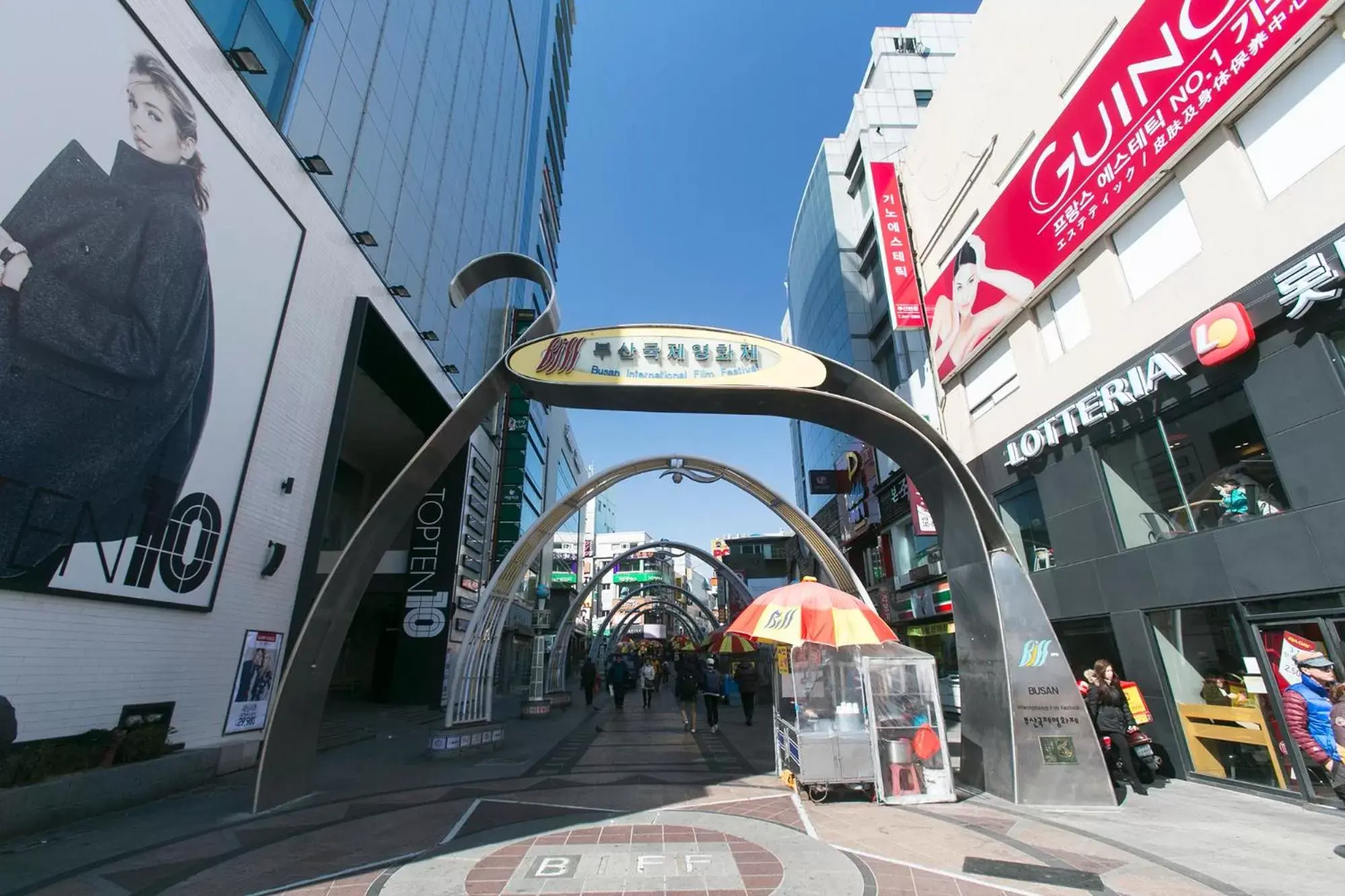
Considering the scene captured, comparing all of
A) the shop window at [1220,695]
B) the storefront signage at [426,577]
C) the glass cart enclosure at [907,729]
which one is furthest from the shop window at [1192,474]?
the storefront signage at [426,577]

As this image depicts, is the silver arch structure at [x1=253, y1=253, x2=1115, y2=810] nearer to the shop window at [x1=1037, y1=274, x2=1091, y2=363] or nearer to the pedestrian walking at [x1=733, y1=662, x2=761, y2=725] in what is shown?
the shop window at [x1=1037, y1=274, x2=1091, y2=363]

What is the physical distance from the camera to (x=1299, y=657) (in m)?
7.53

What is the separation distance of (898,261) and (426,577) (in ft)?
67.1

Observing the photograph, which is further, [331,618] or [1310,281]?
[331,618]

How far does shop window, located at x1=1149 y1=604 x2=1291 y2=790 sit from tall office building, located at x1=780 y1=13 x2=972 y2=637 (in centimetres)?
852

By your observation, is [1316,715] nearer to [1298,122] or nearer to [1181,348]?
[1181,348]

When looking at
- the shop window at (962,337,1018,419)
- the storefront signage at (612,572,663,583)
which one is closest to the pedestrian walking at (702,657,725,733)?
the shop window at (962,337,1018,419)

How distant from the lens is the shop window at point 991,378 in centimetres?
1451

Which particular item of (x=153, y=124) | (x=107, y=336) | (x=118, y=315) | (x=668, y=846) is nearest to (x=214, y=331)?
(x=118, y=315)

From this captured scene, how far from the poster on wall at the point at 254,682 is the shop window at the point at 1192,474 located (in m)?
16.7

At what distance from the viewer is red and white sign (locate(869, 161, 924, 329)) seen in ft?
61.8

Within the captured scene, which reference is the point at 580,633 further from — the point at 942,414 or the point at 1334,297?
the point at 1334,297

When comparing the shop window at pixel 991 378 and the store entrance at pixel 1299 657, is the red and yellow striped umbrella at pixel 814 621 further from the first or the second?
the shop window at pixel 991 378

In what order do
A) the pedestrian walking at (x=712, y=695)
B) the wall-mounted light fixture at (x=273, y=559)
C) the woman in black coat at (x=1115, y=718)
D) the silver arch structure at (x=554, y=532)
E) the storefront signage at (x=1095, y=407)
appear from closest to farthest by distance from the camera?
the woman in black coat at (x=1115, y=718)
the storefront signage at (x=1095, y=407)
the wall-mounted light fixture at (x=273, y=559)
the silver arch structure at (x=554, y=532)
the pedestrian walking at (x=712, y=695)
